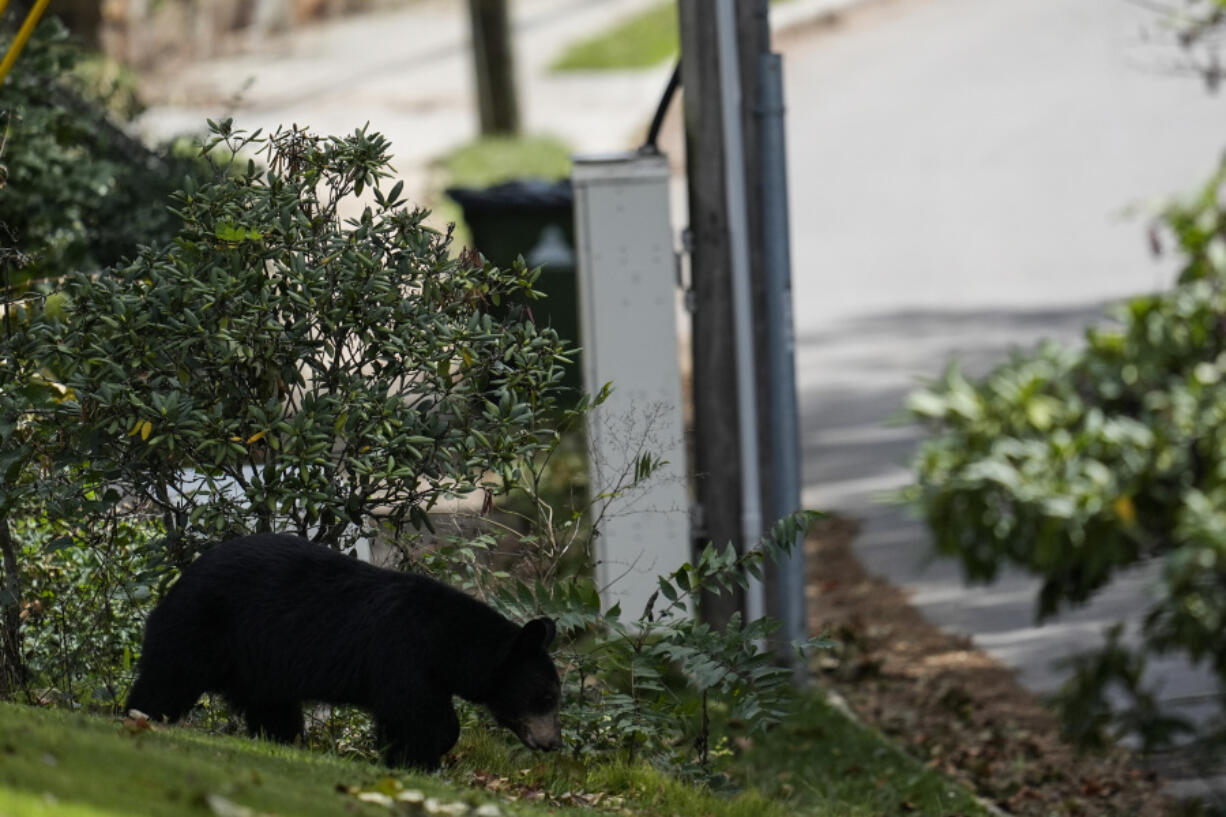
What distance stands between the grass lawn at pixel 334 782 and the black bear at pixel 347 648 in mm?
139

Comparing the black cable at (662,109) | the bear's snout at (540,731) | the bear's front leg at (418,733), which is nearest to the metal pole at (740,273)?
the black cable at (662,109)

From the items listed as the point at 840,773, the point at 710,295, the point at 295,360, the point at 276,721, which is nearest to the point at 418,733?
the point at 276,721

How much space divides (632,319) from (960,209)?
11.3 meters

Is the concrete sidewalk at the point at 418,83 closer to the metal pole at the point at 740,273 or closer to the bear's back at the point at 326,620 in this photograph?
the metal pole at the point at 740,273

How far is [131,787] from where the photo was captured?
11.5 ft

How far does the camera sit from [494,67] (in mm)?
21594

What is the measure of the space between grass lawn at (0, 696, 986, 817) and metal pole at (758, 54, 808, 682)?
3.56 ft

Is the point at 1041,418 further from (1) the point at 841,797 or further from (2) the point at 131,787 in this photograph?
(2) the point at 131,787

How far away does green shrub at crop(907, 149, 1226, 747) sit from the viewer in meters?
8.95

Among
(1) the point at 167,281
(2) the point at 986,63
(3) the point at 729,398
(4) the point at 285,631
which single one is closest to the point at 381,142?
(1) the point at 167,281

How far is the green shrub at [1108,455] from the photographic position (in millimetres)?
8953

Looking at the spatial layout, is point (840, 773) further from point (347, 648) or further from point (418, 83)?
point (418, 83)

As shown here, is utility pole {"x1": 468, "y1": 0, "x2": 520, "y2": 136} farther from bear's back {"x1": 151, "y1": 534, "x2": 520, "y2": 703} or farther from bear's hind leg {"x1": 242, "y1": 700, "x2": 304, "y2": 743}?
bear's back {"x1": 151, "y1": 534, "x2": 520, "y2": 703}

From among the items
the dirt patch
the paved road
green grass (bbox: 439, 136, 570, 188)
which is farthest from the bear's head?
green grass (bbox: 439, 136, 570, 188)
